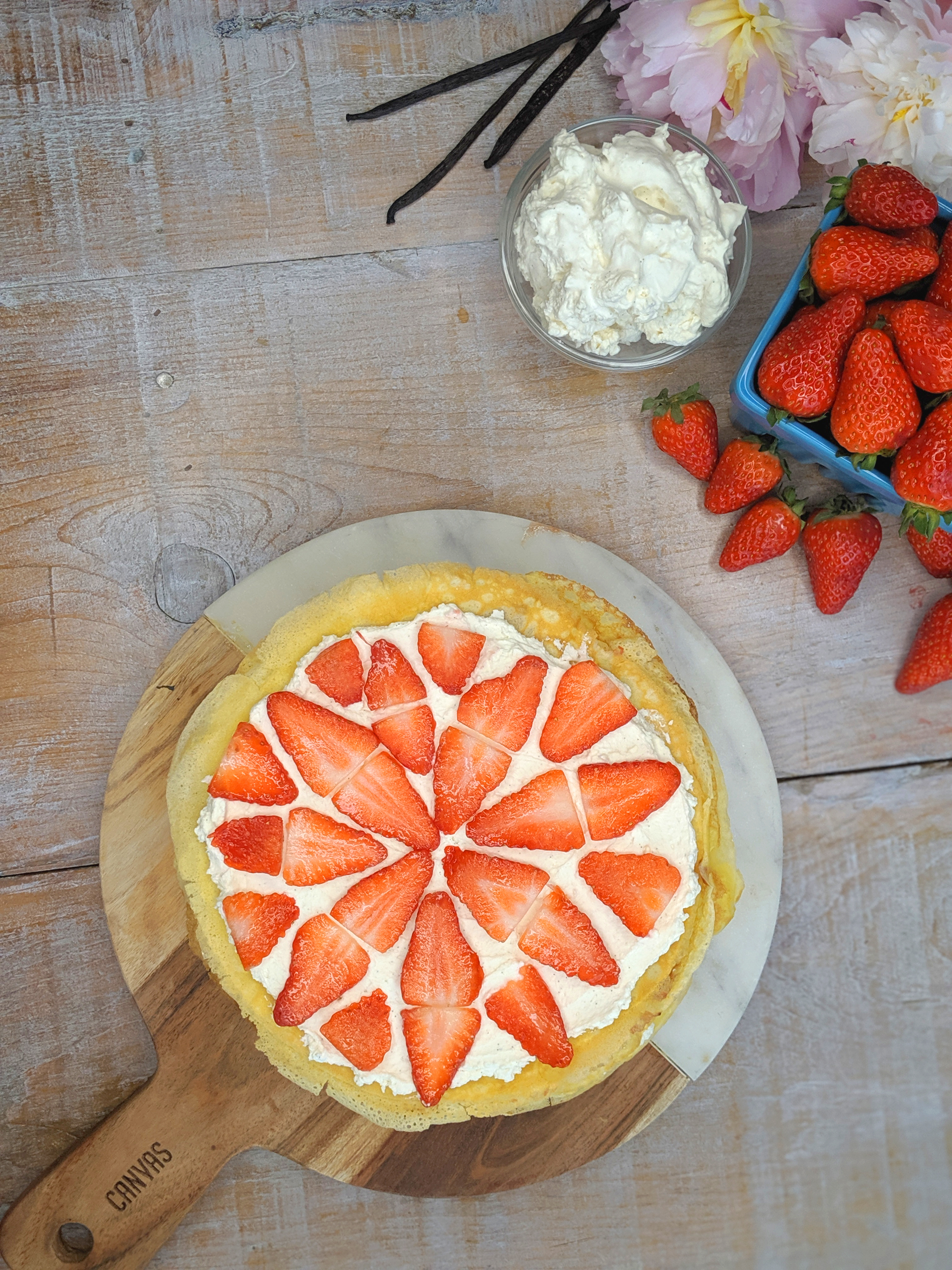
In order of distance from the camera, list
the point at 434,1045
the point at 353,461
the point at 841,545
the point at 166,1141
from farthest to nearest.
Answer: the point at 353,461
the point at 841,545
the point at 166,1141
the point at 434,1045

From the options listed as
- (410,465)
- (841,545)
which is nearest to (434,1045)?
Answer: (410,465)

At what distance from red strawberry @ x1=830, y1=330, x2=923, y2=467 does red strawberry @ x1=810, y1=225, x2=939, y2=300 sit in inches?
4.9

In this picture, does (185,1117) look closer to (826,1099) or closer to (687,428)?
(826,1099)

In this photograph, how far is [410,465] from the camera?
8.97 ft

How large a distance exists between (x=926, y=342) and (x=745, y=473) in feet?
1.79

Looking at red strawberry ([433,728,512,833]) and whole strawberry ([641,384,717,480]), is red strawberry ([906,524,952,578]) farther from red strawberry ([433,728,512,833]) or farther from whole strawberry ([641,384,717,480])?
red strawberry ([433,728,512,833])

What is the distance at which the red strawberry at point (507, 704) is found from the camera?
2230mm

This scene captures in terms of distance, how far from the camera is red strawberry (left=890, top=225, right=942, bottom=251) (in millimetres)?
2318

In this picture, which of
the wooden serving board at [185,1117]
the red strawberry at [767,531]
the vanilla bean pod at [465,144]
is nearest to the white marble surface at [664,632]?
the wooden serving board at [185,1117]

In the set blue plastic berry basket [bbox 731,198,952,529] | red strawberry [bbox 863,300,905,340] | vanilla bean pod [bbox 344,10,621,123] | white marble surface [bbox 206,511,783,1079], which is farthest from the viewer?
vanilla bean pod [bbox 344,10,621,123]

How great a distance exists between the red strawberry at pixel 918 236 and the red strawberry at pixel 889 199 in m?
0.02

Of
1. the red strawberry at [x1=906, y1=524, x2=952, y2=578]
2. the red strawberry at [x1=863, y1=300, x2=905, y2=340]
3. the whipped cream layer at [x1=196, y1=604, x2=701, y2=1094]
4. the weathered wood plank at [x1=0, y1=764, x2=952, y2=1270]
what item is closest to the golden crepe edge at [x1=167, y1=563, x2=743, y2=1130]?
the whipped cream layer at [x1=196, y1=604, x2=701, y2=1094]

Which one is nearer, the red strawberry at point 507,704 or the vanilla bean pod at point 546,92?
the red strawberry at point 507,704

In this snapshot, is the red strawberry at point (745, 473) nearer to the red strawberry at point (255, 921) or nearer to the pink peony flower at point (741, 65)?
the pink peony flower at point (741, 65)
